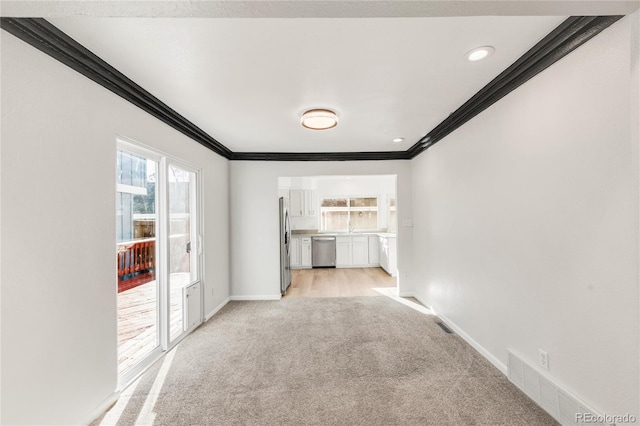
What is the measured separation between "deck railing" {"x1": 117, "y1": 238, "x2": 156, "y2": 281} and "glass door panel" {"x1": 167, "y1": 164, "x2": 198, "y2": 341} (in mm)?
190

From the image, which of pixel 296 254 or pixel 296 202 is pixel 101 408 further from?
pixel 296 202

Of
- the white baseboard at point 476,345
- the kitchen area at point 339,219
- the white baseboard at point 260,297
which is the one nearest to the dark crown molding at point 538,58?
the white baseboard at point 476,345

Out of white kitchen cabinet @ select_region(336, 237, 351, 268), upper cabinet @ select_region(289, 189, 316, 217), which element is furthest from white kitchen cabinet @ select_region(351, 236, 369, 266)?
upper cabinet @ select_region(289, 189, 316, 217)

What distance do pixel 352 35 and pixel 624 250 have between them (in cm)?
183

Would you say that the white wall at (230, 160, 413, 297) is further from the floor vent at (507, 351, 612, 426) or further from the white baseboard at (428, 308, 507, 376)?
the floor vent at (507, 351, 612, 426)

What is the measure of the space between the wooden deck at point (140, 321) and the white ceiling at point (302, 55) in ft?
6.70

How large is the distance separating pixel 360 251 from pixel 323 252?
99 centimetres

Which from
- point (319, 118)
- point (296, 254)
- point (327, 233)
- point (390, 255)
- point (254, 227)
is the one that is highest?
point (319, 118)

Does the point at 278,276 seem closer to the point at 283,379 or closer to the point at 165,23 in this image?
the point at 283,379


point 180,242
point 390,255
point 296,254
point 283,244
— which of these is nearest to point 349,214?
point 296,254

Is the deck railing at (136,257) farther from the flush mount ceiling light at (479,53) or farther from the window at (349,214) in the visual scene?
the window at (349,214)

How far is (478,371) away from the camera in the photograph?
244 centimetres

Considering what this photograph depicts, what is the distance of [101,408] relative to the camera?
1.97m

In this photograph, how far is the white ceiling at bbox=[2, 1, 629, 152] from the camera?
1547mm
